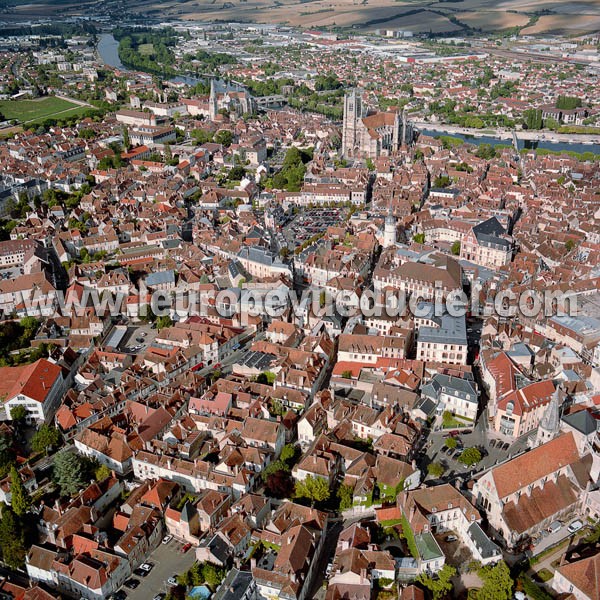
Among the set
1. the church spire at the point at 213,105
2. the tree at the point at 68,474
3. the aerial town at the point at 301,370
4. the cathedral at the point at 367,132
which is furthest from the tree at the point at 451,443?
the church spire at the point at 213,105

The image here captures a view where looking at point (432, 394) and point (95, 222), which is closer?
point (432, 394)

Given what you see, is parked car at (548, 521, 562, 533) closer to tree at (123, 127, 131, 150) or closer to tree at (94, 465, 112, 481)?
tree at (94, 465, 112, 481)

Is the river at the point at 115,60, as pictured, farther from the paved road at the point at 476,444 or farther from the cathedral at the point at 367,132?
the paved road at the point at 476,444

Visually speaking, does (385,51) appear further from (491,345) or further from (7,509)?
(7,509)

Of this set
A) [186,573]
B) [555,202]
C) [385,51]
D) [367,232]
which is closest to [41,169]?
[367,232]

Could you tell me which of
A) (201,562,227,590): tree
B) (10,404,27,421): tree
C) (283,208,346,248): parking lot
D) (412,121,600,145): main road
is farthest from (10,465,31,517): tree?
(412,121,600,145): main road

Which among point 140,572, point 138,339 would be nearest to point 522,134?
point 138,339
